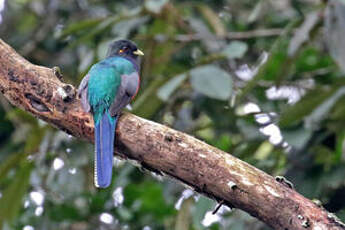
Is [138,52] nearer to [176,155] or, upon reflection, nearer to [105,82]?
[105,82]

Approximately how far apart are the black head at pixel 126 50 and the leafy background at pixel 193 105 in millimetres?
84

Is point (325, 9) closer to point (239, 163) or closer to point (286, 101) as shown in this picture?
point (286, 101)

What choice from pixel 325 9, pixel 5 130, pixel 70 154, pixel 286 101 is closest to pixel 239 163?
pixel 325 9

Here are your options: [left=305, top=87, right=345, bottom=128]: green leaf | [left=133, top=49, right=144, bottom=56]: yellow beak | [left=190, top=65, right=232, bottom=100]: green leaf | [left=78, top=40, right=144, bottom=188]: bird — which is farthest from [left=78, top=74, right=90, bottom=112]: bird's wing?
[left=305, top=87, right=345, bottom=128]: green leaf

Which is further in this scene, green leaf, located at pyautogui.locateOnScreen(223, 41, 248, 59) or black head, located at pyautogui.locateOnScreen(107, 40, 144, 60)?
black head, located at pyautogui.locateOnScreen(107, 40, 144, 60)

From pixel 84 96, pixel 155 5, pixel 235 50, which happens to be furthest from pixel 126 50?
pixel 84 96

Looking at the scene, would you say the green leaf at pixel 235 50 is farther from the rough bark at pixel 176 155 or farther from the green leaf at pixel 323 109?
the rough bark at pixel 176 155

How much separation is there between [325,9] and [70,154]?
7.74 ft

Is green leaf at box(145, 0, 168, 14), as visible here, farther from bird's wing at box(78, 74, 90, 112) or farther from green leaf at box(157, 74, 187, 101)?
bird's wing at box(78, 74, 90, 112)

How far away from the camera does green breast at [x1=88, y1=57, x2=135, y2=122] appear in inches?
182

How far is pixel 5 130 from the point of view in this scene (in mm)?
6859

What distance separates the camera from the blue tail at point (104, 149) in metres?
4.27

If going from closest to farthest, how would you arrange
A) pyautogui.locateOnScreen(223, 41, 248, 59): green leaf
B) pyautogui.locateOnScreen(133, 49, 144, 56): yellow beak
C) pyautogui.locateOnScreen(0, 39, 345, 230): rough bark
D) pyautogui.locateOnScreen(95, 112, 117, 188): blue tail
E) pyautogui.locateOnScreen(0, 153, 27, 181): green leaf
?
pyautogui.locateOnScreen(0, 39, 345, 230): rough bark < pyautogui.locateOnScreen(95, 112, 117, 188): blue tail < pyautogui.locateOnScreen(223, 41, 248, 59): green leaf < pyautogui.locateOnScreen(0, 153, 27, 181): green leaf < pyautogui.locateOnScreen(133, 49, 144, 56): yellow beak

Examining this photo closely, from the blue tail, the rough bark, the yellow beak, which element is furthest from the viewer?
the yellow beak
